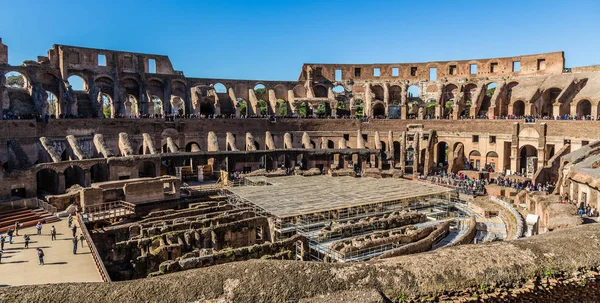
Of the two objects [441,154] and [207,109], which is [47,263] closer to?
[207,109]

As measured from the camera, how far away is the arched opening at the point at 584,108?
3644 centimetres

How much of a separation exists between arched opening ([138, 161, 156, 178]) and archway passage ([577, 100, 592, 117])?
3378 cm

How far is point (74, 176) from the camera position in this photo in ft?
93.9

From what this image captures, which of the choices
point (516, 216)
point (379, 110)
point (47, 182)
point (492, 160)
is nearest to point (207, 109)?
point (379, 110)

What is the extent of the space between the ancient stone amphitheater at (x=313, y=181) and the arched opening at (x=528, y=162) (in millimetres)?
500

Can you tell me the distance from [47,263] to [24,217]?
7.09 metres

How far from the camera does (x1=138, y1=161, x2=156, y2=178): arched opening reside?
31656 mm

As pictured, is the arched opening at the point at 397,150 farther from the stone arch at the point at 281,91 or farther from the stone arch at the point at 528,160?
the stone arch at the point at 281,91

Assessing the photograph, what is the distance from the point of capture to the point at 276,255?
1702 cm

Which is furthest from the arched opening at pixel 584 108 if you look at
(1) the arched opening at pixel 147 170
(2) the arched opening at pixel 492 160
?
(1) the arched opening at pixel 147 170

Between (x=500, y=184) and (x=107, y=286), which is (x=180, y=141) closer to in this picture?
(x=500, y=184)

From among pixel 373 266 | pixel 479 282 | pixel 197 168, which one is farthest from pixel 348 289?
pixel 197 168

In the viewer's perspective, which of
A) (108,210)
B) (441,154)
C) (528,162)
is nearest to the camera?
(108,210)

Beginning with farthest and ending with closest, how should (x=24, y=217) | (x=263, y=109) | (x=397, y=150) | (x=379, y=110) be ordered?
(x=263, y=109), (x=379, y=110), (x=397, y=150), (x=24, y=217)
